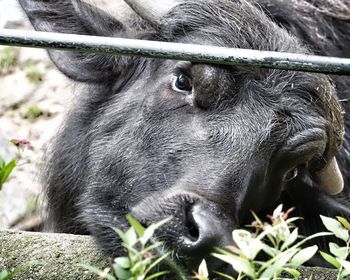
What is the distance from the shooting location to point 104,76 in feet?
16.6

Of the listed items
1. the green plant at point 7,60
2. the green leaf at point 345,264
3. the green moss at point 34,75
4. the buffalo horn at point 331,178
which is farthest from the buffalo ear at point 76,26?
the green plant at point 7,60

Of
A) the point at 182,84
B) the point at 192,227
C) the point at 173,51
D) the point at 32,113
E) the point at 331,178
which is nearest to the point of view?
the point at 173,51

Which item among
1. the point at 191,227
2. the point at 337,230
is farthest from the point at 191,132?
the point at 337,230

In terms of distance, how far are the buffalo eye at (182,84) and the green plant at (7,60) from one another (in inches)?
184

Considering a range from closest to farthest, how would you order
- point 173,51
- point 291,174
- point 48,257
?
point 173,51, point 48,257, point 291,174

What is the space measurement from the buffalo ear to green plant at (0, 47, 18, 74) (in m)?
3.92

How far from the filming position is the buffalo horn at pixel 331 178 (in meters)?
4.85

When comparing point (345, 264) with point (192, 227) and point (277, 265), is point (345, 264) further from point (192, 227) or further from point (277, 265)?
point (192, 227)

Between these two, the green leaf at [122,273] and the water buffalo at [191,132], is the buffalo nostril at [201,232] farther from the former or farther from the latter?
the green leaf at [122,273]

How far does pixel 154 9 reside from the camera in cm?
478

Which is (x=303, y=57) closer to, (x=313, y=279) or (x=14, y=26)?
(x=313, y=279)

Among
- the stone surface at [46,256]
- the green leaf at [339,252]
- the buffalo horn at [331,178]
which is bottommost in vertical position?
the buffalo horn at [331,178]

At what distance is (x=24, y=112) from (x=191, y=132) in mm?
4549

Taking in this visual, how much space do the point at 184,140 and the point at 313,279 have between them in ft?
3.49
